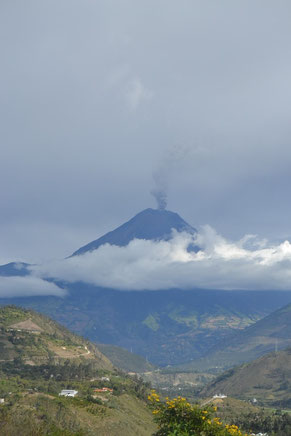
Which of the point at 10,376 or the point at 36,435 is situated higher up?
the point at 36,435

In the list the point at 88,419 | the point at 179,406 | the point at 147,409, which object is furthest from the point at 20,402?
the point at 179,406

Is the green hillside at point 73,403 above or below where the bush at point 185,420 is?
below

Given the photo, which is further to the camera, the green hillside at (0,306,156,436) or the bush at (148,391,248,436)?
the green hillside at (0,306,156,436)

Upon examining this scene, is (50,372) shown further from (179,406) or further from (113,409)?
(179,406)

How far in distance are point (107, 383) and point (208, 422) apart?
153181 mm

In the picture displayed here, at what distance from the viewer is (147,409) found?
528 ft

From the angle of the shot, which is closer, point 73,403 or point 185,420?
point 185,420

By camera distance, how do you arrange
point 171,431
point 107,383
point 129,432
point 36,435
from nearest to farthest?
1. point 171,431
2. point 36,435
3. point 129,432
4. point 107,383

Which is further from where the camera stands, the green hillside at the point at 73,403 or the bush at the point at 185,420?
the green hillside at the point at 73,403

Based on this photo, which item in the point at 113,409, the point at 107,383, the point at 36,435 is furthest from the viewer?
the point at 107,383

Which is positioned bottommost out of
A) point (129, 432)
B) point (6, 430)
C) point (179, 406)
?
point (129, 432)

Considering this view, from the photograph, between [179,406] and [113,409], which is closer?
[179,406]

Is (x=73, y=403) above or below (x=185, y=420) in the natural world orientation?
below

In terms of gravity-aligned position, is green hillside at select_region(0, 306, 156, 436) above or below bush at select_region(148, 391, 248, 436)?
below
